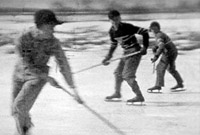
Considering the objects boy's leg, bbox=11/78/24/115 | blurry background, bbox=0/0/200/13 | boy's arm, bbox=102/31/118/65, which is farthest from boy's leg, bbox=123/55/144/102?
boy's leg, bbox=11/78/24/115

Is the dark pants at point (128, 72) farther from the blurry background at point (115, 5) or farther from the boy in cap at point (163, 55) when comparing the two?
the blurry background at point (115, 5)

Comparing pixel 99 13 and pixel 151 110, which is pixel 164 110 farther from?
pixel 99 13

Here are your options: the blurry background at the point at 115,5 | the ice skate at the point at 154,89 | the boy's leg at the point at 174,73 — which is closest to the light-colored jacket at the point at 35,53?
the blurry background at the point at 115,5

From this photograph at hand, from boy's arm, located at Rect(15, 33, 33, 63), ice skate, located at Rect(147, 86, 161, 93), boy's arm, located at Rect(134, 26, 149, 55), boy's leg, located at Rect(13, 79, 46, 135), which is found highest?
boy's arm, located at Rect(134, 26, 149, 55)

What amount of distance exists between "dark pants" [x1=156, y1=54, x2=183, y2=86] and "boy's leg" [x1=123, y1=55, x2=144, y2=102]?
0.14m

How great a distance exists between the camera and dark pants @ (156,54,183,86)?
9.82 feet

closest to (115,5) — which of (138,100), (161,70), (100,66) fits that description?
(100,66)

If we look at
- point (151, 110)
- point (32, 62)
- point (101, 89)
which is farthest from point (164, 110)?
point (32, 62)

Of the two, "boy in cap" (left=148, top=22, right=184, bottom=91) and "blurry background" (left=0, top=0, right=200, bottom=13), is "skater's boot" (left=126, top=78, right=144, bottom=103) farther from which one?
"blurry background" (left=0, top=0, right=200, bottom=13)

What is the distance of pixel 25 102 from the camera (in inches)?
118

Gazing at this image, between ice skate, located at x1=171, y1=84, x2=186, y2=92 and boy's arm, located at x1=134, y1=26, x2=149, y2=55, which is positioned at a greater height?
boy's arm, located at x1=134, y1=26, x2=149, y2=55

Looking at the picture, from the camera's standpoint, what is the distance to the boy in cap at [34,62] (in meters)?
2.97

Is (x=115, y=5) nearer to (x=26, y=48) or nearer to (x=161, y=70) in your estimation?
(x=161, y=70)

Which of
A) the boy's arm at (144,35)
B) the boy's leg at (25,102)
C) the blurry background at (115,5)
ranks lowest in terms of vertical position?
the boy's leg at (25,102)
